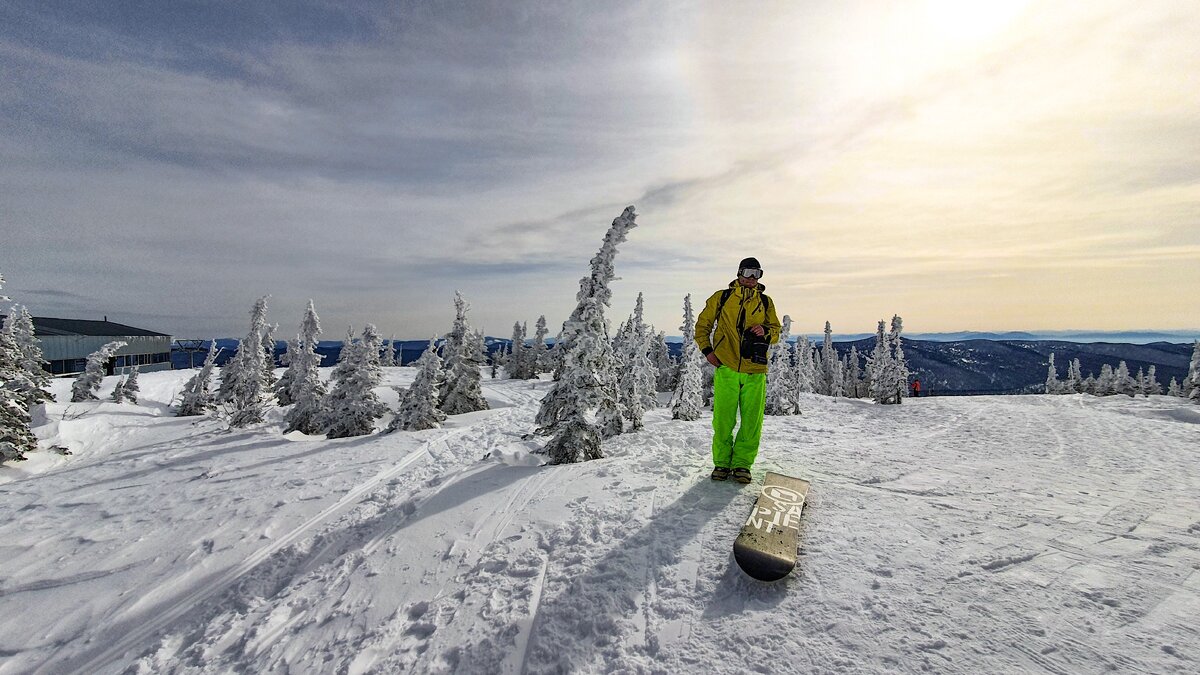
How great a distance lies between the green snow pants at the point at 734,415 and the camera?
20.6 feet

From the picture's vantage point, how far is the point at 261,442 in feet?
48.5

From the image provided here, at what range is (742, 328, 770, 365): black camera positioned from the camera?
6.27 metres

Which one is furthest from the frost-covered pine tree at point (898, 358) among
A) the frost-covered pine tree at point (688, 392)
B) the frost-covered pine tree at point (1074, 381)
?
the frost-covered pine tree at point (1074, 381)

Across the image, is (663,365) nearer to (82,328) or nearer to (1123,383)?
(1123,383)

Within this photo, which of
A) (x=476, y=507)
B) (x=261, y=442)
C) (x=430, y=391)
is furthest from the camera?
(x=430, y=391)

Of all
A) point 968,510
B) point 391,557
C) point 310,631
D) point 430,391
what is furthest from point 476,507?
point 430,391

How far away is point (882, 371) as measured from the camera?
121 feet

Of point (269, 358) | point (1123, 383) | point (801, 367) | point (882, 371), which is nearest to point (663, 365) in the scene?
point (801, 367)

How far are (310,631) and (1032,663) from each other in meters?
5.59

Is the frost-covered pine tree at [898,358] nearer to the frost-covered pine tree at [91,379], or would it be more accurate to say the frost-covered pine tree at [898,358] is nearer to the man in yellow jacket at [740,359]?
the man in yellow jacket at [740,359]

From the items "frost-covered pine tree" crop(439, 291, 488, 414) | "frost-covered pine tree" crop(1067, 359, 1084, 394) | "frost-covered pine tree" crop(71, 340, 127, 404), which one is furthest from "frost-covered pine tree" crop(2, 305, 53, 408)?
"frost-covered pine tree" crop(1067, 359, 1084, 394)

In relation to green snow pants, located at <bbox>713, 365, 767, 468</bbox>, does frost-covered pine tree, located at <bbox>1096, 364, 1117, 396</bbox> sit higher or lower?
lower

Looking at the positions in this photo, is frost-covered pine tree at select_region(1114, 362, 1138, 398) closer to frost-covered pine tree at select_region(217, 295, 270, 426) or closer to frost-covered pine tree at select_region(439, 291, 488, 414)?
frost-covered pine tree at select_region(439, 291, 488, 414)

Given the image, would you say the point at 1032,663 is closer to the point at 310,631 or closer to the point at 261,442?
the point at 310,631
